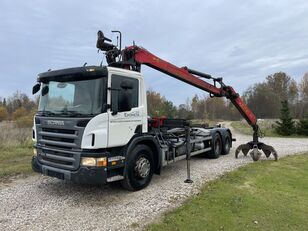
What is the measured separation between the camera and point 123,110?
19.0 feet

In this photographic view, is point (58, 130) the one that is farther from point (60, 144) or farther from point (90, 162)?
point (90, 162)

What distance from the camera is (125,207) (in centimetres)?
530

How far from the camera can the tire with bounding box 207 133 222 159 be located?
10547mm

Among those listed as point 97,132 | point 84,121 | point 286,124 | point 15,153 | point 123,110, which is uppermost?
point 123,110

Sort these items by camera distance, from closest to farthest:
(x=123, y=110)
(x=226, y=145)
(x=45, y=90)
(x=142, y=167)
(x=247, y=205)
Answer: (x=247, y=205) < (x=123, y=110) < (x=45, y=90) < (x=142, y=167) < (x=226, y=145)

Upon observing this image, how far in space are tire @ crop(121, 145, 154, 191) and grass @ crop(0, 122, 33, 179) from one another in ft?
12.7

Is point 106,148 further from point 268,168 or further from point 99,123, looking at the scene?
point 268,168

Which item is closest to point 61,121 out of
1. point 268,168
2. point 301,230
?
point 301,230

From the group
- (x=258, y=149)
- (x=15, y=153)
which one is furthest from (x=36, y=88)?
(x=258, y=149)

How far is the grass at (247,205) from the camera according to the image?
4.46 meters

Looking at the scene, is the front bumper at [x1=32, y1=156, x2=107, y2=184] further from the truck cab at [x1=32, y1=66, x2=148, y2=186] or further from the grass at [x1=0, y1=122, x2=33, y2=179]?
the grass at [x1=0, y1=122, x2=33, y2=179]

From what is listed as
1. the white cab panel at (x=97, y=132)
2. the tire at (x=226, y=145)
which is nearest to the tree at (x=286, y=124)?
the tire at (x=226, y=145)

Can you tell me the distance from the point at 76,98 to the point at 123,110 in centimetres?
99

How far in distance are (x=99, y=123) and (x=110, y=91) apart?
686 millimetres
